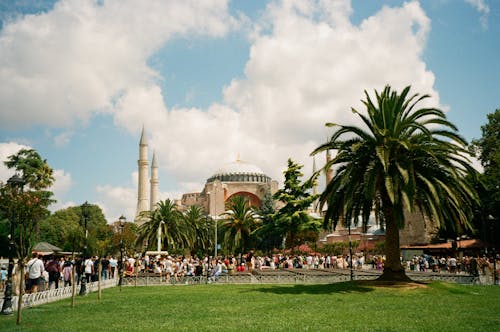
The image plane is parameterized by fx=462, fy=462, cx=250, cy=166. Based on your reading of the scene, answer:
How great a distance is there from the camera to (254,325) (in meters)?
8.38

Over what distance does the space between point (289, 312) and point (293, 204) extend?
78.7ft

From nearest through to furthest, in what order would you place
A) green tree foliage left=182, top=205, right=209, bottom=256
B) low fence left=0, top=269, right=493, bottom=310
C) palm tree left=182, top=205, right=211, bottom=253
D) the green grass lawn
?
the green grass lawn → low fence left=0, top=269, right=493, bottom=310 → green tree foliage left=182, top=205, right=209, bottom=256 → palm tree left=182, top=205, right=211, bottom=253

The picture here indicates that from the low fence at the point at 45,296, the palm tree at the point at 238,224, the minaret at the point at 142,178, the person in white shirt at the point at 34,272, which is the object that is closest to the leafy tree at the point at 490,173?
the palm tree at the point at 238,224

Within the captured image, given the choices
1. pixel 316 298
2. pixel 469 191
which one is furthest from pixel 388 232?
pixel 316 298

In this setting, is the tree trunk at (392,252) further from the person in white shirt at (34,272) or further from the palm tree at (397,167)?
the person in white shirt at (34,272)

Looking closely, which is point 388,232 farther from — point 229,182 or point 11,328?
point 229,182

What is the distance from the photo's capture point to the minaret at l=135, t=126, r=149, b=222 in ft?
196

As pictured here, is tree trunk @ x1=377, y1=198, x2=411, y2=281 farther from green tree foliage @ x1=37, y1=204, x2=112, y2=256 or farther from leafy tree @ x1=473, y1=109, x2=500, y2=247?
green tree foliage @ x1=37, y1=204, x2=112, y2=256

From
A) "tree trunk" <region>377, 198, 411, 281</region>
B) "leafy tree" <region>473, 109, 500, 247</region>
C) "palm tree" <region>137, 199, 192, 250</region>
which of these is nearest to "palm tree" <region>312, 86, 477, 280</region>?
"tree trunk" <region>377, 198, 411, 281</region>

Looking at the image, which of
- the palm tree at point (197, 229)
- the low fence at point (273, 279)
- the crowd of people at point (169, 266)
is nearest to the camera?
the crowd of people at point (169, 266)

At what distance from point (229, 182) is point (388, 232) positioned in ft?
203

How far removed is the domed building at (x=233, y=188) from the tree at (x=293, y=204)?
3332 cm

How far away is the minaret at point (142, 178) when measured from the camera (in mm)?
59812

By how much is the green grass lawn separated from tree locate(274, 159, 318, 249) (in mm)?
18786
